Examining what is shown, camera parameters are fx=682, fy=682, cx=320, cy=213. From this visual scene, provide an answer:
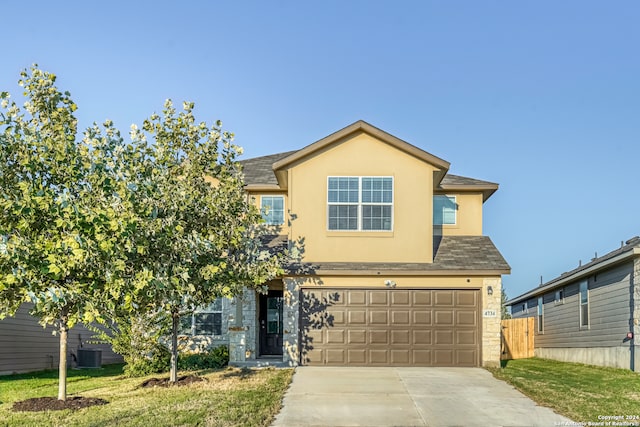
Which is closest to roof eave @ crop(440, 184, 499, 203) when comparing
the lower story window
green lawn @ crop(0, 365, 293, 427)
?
green lawn @ crop(0, 365, 293, 427)

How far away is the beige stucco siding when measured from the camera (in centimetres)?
1805

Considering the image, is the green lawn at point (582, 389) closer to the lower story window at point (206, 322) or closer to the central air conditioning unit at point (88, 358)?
the lower story window at point (206, 322)

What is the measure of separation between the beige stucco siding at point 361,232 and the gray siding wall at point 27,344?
24.1 feet

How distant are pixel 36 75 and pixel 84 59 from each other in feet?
7.20

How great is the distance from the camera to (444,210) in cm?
2016

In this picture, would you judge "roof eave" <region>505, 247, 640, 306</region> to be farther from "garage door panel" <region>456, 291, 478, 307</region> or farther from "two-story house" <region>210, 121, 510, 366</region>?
"garage door panel" <region>456, 291, 478, 307</region>

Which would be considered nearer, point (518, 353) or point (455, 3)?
point (455, 3)

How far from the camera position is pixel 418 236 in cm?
1803

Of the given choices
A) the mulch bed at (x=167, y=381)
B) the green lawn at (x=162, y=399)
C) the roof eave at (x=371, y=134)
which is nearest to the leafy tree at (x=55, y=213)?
the green lawn at (x=162, y=399)

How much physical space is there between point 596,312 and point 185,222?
13.1 m

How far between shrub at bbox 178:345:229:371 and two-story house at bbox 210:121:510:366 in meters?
0.29

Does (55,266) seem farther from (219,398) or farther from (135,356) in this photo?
(135,356)

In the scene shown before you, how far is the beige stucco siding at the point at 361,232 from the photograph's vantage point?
18047 millimetres

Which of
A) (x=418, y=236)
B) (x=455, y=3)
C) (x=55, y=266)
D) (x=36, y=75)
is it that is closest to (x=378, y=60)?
(x=455, y=3)
